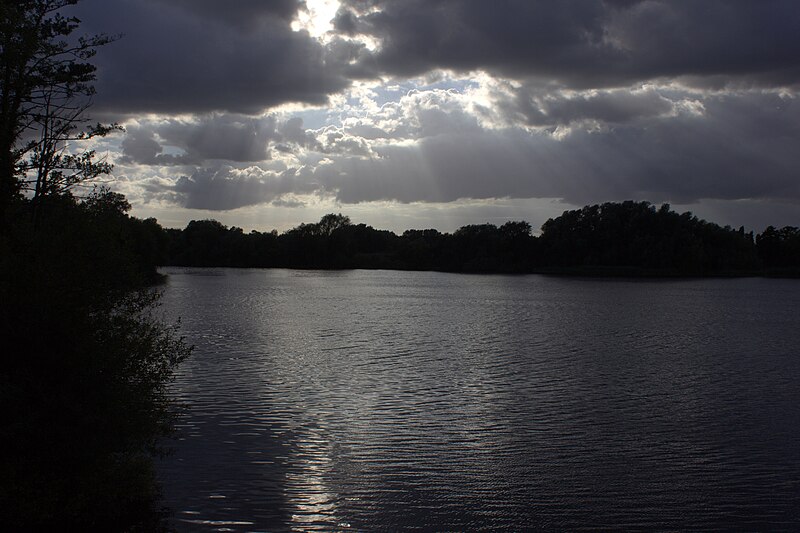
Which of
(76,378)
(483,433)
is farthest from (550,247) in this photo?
(76,378)

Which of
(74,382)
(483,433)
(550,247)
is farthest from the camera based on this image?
(550,247)

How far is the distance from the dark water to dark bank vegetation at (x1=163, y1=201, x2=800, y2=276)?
93096 mm

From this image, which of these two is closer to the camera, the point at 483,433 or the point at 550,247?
the point at 483,433

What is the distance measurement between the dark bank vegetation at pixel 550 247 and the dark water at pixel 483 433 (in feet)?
305

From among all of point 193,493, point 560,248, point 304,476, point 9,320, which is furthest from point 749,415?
A: point 560,248

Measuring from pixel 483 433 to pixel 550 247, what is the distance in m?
146

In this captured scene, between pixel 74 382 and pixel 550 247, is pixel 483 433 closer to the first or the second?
pixel 74 382

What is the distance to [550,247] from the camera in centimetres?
15938

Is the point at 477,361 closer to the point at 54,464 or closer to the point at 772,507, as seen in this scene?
the point at 772,507

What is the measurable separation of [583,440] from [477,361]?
11.9 metres

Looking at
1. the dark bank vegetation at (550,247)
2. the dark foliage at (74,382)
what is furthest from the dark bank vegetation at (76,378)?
the dark bank vegetation at (550,247)

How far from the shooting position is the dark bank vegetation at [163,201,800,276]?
470ft

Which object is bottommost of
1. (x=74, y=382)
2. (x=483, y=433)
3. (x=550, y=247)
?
(x=483, y=433)

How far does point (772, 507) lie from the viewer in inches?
507
